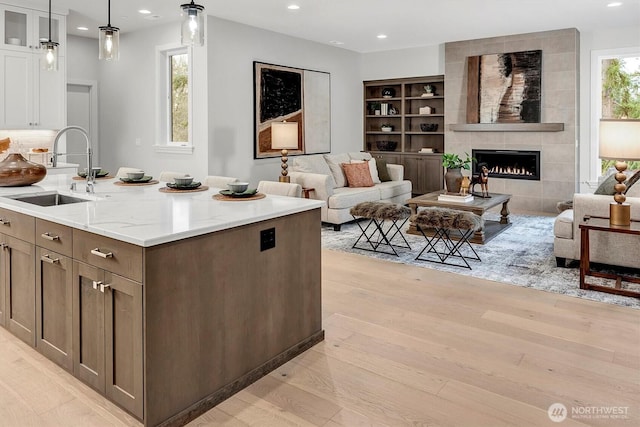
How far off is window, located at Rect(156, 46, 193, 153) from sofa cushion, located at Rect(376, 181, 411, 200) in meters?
2.81

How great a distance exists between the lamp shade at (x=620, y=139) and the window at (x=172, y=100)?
5.05 metres

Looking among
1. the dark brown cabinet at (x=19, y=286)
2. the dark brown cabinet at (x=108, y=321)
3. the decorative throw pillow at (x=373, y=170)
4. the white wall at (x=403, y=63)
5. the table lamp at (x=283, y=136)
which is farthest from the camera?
the white wall at (x=403, y=63)

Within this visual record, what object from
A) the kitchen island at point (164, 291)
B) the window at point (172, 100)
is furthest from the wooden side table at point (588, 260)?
the window at point (172, 100)

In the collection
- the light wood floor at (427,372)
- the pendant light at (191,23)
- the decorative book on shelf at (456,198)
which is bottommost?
the light wood floor at (427,372)

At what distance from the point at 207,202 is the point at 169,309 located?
900mm

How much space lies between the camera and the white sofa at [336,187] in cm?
628

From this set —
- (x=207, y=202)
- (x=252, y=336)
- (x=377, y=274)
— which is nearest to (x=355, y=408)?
(x=252, y=336)

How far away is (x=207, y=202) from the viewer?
2.82 metres

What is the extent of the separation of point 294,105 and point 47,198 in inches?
199

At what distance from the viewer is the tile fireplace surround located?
24.1ft

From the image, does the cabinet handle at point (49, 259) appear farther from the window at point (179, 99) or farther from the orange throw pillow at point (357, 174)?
the orange throw pillow at point (357, 174)

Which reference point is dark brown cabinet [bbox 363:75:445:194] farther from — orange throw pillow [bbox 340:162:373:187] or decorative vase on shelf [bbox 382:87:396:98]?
orange throw pillow [bbox 340:162:373:187]

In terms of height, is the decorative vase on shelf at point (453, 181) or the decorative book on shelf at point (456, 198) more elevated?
the decorative vase on shelf at point (453, 181)

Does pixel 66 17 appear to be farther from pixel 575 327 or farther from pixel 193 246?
pixel 575 327
